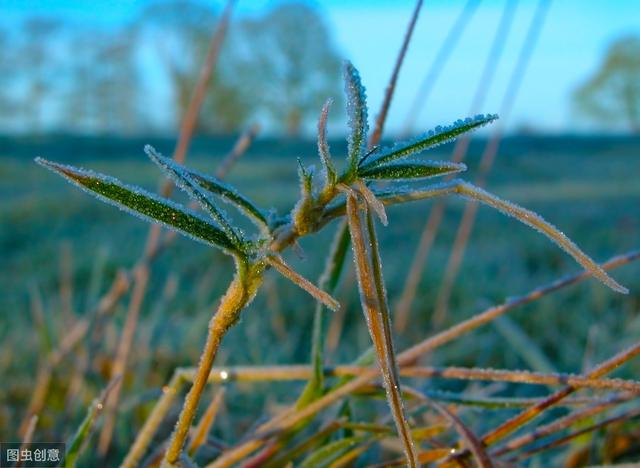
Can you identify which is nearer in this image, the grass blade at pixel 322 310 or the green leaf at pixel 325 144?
the green leaf at pixel 325 144

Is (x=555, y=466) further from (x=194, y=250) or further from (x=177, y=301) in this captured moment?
(x=194, y=250)

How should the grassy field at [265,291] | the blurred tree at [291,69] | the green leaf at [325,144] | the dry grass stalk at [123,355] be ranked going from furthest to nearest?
the blurred tree at [291,69]
the grassy field at [265,291]
the dry grass stalk at [123,355]
the green leaf at [325,144]

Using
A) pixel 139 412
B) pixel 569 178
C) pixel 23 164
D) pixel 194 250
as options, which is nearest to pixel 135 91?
pixel 23 164

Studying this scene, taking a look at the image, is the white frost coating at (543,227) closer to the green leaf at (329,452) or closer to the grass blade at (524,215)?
the grass blade at (524,215)

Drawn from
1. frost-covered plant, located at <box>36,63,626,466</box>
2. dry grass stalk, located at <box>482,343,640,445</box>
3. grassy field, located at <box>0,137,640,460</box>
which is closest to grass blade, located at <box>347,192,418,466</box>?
frost-covered plant, located at <box>36,63,626,466</box>

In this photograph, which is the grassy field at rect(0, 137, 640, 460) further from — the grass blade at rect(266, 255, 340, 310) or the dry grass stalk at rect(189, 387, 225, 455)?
the grass blade at rect(266, 255, 340, 310)

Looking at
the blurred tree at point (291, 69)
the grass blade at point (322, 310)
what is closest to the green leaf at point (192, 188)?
the grass blade at point (322, 310)

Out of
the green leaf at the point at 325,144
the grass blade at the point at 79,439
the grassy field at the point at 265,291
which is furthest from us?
the grassy field at the point at 265,291

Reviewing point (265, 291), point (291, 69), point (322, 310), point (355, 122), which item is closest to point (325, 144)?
point (355, 122)

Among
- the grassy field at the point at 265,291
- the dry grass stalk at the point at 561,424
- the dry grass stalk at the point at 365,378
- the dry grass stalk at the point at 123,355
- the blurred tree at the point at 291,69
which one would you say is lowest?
the dry grass stalk at the point at 561,424

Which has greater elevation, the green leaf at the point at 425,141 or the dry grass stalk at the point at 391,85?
the dry grass stalk at the point at 391,85
